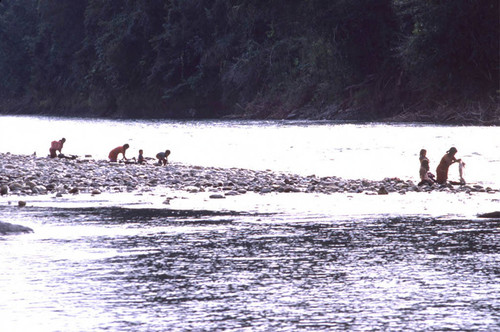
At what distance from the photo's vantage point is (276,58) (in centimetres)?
7162

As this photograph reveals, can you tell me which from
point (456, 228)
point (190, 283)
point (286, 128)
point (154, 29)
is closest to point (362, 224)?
point (456, 228)

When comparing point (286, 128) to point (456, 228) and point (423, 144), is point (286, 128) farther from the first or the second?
point (456, 228)

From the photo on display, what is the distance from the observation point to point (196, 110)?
80312mm

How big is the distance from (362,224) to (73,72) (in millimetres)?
90119

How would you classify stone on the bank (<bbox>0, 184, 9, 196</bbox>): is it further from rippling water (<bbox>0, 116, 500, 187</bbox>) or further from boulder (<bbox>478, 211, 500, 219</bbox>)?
boulder (<bbox>478, 211, 500, 219</bbox>)

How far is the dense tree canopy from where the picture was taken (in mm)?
54156

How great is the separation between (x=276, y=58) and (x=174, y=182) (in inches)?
1908

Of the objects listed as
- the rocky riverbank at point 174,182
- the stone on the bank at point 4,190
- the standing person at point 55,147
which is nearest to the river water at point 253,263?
the rocky riverbank at point 174,182

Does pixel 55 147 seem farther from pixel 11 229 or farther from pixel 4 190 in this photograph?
pixel 11 229

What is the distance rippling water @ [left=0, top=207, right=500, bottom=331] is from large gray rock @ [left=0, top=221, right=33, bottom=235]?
32 centimetres

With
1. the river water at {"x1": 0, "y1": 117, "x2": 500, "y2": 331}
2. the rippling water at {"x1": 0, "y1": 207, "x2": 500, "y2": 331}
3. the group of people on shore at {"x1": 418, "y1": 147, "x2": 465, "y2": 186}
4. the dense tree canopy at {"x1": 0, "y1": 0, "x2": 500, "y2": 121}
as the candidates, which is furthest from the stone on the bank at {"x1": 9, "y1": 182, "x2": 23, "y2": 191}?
the dense tree canopy at {"x1": 0, "y1": 0, "x2": 500, "y2": 121}

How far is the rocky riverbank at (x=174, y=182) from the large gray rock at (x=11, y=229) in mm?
5867

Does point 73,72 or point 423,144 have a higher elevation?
point 73,72

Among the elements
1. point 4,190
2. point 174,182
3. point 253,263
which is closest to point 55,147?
point 174,182
